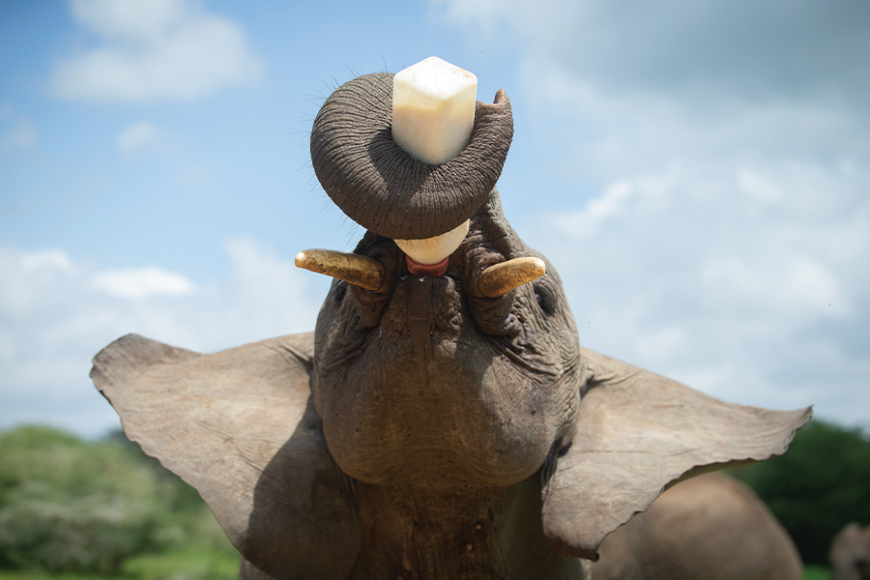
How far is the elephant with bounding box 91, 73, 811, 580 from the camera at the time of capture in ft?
7.27

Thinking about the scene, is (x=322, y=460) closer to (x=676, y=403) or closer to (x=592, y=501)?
(x=592, y=501)

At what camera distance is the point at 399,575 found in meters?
3.42

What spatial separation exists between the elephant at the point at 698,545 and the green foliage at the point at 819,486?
1331cm

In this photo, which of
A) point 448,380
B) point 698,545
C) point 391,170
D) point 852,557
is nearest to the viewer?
point 391,170

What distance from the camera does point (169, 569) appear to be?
57.5ft

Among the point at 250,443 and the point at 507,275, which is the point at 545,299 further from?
the point at 250,443

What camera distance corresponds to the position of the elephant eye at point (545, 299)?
123 inches

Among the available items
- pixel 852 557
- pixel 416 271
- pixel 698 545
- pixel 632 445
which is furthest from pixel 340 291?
pixel 852 557

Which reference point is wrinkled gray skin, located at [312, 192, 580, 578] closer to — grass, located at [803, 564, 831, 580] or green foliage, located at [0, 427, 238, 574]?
grass, located at [803, 564, 831, 580]

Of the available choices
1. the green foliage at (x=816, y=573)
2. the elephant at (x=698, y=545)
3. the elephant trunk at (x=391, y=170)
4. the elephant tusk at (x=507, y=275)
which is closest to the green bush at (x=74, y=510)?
the green foliage at (x=816, y=573)

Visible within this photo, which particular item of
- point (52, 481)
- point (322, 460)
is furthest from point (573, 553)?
point (52, 481)

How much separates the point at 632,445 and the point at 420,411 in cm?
123

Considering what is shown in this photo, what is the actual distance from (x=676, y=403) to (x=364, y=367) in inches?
73.2

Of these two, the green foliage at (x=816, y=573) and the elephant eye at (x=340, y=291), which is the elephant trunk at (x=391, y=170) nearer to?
the elephant eye at (x=340, y=291)
